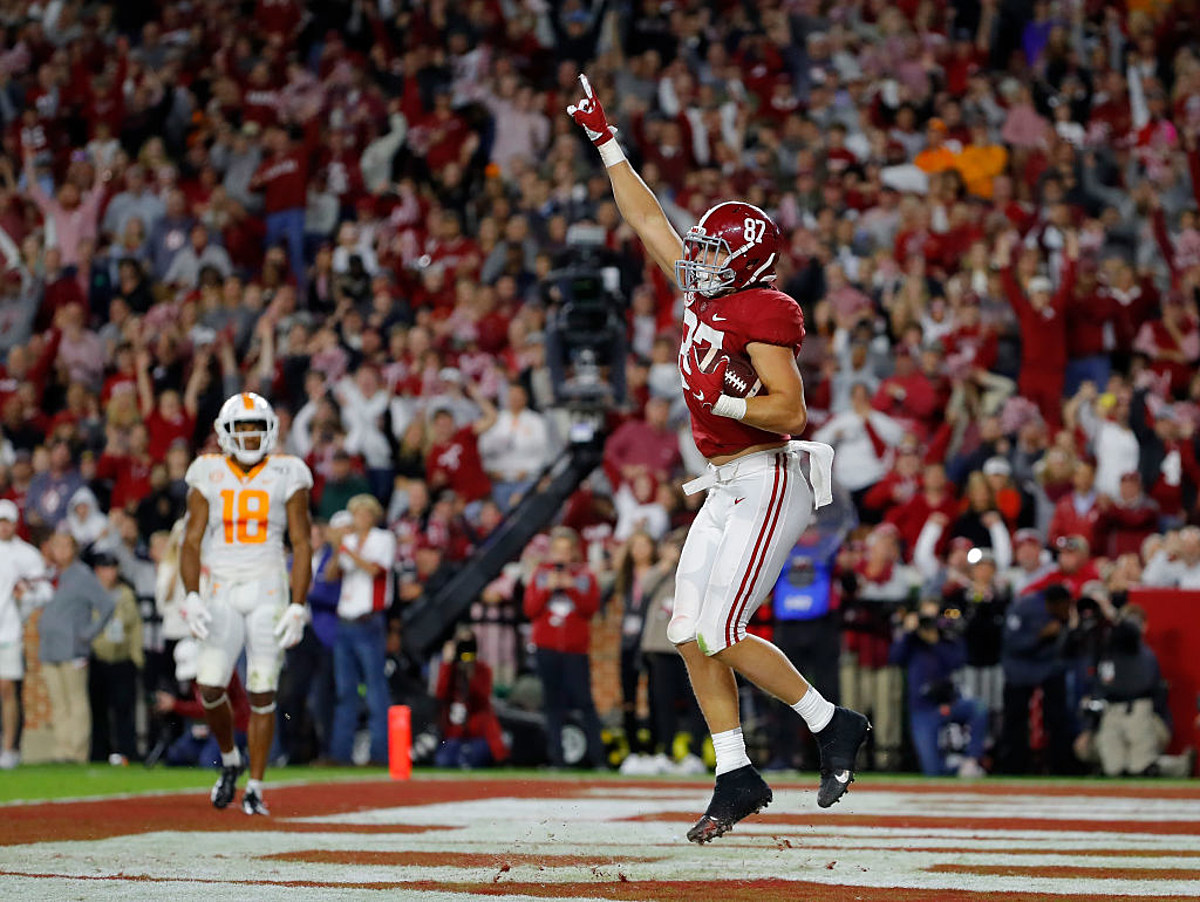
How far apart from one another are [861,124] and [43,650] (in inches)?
354

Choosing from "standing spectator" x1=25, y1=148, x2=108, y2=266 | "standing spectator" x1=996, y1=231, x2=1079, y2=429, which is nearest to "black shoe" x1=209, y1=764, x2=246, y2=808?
"standing spectator" x1=996, y1=231, x2=1079, y2=429

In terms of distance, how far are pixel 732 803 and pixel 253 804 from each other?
3.87 metres

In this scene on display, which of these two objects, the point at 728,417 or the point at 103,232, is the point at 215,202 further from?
the point at 728,417

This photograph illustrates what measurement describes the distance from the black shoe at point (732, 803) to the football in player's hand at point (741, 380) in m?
1.22

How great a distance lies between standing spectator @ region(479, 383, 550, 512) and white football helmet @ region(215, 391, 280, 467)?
19.4 ft

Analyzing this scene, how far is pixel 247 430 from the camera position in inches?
392

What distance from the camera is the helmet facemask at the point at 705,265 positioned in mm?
6367

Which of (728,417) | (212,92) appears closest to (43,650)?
(212,92)

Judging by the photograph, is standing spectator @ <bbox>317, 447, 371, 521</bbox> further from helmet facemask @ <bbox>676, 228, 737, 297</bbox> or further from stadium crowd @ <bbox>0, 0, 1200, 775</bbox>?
helmet facemask @ <bbox>676, 228, 737, 297</bbox>

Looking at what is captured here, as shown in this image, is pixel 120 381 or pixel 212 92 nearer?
pixel 120 381

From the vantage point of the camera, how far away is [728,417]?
626cm

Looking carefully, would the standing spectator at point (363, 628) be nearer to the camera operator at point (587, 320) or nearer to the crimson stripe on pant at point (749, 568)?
the camera operator at point (587, 320)

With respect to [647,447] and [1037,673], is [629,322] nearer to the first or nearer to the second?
[647,447]

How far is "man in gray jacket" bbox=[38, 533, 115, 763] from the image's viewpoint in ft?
50.5
